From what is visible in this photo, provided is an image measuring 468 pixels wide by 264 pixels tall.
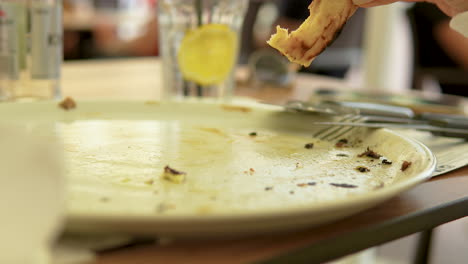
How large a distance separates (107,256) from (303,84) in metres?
1.25

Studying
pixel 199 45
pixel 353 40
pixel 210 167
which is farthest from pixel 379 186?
pixel 353 40

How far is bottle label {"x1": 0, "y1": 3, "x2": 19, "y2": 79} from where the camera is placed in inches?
36.3

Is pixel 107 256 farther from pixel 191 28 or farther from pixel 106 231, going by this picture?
pixel 191 28

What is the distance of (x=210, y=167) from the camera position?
508mm

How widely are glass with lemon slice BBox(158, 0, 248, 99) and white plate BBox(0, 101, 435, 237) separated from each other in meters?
0.29

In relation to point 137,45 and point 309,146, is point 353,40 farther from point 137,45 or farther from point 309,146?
point 309,146

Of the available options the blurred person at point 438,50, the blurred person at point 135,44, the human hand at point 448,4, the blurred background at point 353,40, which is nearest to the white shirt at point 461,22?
the human hand at point 448,4

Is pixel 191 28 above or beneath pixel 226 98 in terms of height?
above

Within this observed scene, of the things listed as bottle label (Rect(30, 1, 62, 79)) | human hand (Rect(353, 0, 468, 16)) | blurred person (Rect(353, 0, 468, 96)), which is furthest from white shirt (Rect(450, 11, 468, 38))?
blurred person (Rect(353, 0, 468, 96))

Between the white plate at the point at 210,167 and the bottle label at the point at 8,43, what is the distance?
26 cm

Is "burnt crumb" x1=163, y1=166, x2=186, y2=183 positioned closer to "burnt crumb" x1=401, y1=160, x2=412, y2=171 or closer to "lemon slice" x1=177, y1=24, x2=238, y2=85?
"burnt crumb" x1=401, y1=160, x2=412, y2=171

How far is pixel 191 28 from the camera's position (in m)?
1.08

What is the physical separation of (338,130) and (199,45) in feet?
1.49

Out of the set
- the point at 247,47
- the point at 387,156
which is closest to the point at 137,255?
the point at 387,156
